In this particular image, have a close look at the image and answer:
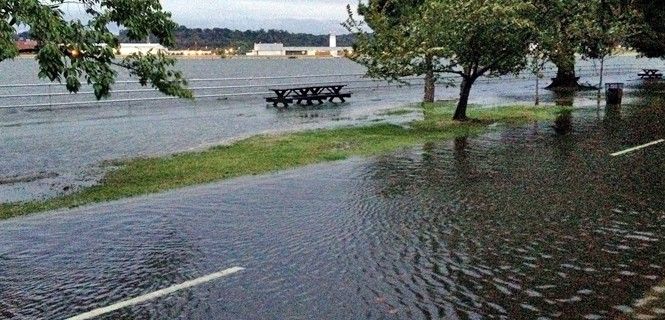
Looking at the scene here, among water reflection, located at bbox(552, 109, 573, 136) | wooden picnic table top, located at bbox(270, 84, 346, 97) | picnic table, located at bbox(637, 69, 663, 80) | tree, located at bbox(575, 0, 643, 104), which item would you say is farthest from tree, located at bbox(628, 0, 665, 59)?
wooden picnic table top, located at bbox(270, 84, 346, 97)

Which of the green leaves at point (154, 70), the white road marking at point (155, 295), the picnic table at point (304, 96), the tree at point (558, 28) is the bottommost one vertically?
the white road marking at point (155, 295)

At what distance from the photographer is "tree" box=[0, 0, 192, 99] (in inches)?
381

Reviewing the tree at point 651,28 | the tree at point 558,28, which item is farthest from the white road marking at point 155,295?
the tree at point 651,28

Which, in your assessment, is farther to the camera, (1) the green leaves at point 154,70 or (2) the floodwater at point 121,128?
(2) the floodwater at point 121,128

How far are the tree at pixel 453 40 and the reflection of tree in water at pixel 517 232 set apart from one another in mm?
7025

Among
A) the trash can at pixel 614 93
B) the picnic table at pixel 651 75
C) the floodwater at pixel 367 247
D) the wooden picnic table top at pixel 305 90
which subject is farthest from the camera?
the picnic table at pixel 651 75

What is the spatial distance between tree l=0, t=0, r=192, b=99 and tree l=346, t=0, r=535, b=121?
10308 millimetres

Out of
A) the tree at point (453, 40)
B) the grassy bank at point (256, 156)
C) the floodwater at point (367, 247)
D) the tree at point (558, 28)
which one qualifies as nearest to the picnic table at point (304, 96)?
the tree at point (453, 40)

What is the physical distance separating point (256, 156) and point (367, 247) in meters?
8.17

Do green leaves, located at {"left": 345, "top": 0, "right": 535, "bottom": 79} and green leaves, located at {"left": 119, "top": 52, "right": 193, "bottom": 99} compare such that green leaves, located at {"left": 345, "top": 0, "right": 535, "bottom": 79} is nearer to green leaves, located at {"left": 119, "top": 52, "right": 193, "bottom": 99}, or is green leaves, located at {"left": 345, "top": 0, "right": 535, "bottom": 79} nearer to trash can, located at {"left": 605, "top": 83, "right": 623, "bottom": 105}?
trash can, located at {"left": 605, "top": 83, "right": 623, "bottom": 105}

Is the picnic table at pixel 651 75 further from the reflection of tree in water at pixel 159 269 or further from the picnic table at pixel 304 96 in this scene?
the reflection of tree in water at pixel 159 269

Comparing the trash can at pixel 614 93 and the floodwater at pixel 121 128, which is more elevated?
the trash can at pixel 614 93

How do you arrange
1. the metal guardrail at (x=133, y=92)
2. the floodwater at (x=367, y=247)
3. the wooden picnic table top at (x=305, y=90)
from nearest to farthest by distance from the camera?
the floodwater at (x=367, y=247)
the metal guardrail at (x=133, y=92)
the wooden picnic table top at (x=305, y=90)

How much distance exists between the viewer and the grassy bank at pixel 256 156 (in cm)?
1206
